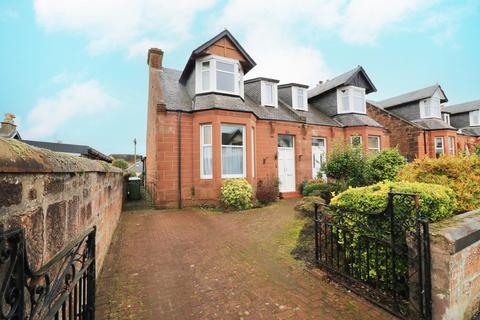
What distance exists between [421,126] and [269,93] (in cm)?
1399

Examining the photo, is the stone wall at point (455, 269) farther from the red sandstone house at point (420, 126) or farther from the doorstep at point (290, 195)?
the red sandstone house at point (420, 126)

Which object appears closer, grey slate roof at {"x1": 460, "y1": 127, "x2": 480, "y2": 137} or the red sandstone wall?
the red sandstone wall

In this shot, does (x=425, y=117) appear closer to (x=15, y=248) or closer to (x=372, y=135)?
(x=372, y=135)

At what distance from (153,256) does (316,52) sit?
27.0 meters

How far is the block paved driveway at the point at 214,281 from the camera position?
2840mm

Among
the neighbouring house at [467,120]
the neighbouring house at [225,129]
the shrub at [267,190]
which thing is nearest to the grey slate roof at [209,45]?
the neighbouring house at [225,129]

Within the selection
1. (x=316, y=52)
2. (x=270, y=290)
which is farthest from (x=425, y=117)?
(x=270, y=290)

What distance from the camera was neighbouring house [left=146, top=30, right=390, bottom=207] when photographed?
988 cm

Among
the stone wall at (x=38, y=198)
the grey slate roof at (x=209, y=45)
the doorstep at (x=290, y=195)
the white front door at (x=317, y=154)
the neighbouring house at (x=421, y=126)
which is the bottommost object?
the doorstep at (x=290, y=195)

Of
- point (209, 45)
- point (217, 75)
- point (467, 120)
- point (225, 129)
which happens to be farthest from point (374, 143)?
point (467, 120)

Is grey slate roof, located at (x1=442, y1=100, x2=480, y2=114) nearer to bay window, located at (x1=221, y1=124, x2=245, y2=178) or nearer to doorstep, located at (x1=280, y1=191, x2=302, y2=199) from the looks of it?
doorstep, located at (x1=280, y1=191, x2=302, y2=199)

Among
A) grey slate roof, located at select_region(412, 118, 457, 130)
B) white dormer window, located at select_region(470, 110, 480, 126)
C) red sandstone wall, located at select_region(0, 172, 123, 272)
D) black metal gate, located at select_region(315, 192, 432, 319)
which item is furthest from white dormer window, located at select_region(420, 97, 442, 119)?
red sandstone wall, located at select_region(0, 172, 123, 272)

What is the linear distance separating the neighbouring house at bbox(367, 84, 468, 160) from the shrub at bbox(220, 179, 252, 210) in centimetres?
1505

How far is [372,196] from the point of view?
3.48m
